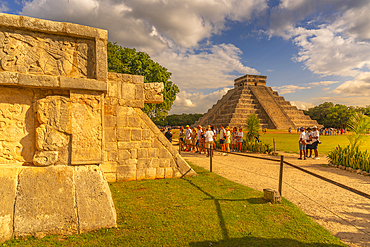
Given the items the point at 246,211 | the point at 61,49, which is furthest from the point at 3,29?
the point at 246,211

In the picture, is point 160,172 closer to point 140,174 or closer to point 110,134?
point 140,174

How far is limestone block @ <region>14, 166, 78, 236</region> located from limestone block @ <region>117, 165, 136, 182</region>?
1956 mm

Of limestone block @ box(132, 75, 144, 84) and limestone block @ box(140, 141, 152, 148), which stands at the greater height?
limestone block @ box(132, 75, 144, 84)

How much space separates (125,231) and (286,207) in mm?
2986

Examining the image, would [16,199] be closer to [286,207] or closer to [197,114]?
[286,207]

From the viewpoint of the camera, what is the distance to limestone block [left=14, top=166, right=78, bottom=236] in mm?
2586

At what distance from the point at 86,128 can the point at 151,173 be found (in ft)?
8.08

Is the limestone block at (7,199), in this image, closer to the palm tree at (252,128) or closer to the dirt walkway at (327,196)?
the dirt walkway at (327,196)

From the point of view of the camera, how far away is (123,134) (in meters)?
4.96

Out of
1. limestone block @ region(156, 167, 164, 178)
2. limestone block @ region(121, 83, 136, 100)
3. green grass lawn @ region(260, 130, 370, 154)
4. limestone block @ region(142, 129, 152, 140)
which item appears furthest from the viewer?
green grass lawn @ region(260, 130, 370, 154)

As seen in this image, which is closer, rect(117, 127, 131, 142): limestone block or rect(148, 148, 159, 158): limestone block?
rect(117, 127, 131, 142): limestone block

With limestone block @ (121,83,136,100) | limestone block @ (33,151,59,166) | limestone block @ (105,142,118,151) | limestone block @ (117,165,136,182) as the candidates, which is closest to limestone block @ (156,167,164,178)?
limestone block @ (117,165,136,182)

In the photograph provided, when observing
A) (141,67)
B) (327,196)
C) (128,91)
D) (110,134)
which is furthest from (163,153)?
(141,67)

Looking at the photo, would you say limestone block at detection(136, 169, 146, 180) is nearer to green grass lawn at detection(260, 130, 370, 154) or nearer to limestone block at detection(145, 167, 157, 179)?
limestone block at detection(145, 167, 157, 179)
